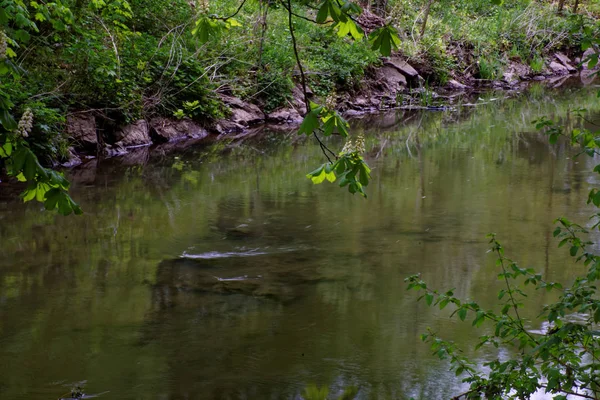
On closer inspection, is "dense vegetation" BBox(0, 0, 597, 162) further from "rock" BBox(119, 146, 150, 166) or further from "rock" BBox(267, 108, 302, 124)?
"rock" BBox(119, 146, 150, 166)

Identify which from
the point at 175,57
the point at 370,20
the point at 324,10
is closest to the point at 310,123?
the point at 324,10

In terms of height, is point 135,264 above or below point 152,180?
below

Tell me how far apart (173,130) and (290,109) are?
136 inches

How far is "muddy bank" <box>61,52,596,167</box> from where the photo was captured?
1145 cm

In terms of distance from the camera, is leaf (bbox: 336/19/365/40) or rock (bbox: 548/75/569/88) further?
rock (bbox: 548/75/569/88)

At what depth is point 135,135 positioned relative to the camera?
1231 cm

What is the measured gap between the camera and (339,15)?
7.70 feet

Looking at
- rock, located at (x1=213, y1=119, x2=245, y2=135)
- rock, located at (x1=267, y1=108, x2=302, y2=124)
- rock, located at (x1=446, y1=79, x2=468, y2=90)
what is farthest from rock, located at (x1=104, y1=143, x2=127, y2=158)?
Result: rock, located at (x1=446, y1=79, x2=468, y2=90)

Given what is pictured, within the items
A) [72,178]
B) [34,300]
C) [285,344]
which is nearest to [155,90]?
[72,178]

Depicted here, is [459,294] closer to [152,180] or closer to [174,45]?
[152,180]

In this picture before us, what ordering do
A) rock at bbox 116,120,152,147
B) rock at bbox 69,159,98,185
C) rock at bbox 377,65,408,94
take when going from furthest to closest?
rock at bbox 377,65,408,94 → rock at bbox 116,120,152,147 → rock at bbox 69,159,98,185

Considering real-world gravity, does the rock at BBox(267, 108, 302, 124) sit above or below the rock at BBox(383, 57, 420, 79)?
below

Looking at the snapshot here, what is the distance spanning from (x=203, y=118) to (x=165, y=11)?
7.73ft

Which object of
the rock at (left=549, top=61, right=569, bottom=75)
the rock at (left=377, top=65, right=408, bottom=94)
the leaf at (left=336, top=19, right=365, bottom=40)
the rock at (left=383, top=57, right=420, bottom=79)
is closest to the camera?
the leaf at (left=336, top=19, right=365, bottom=40)
